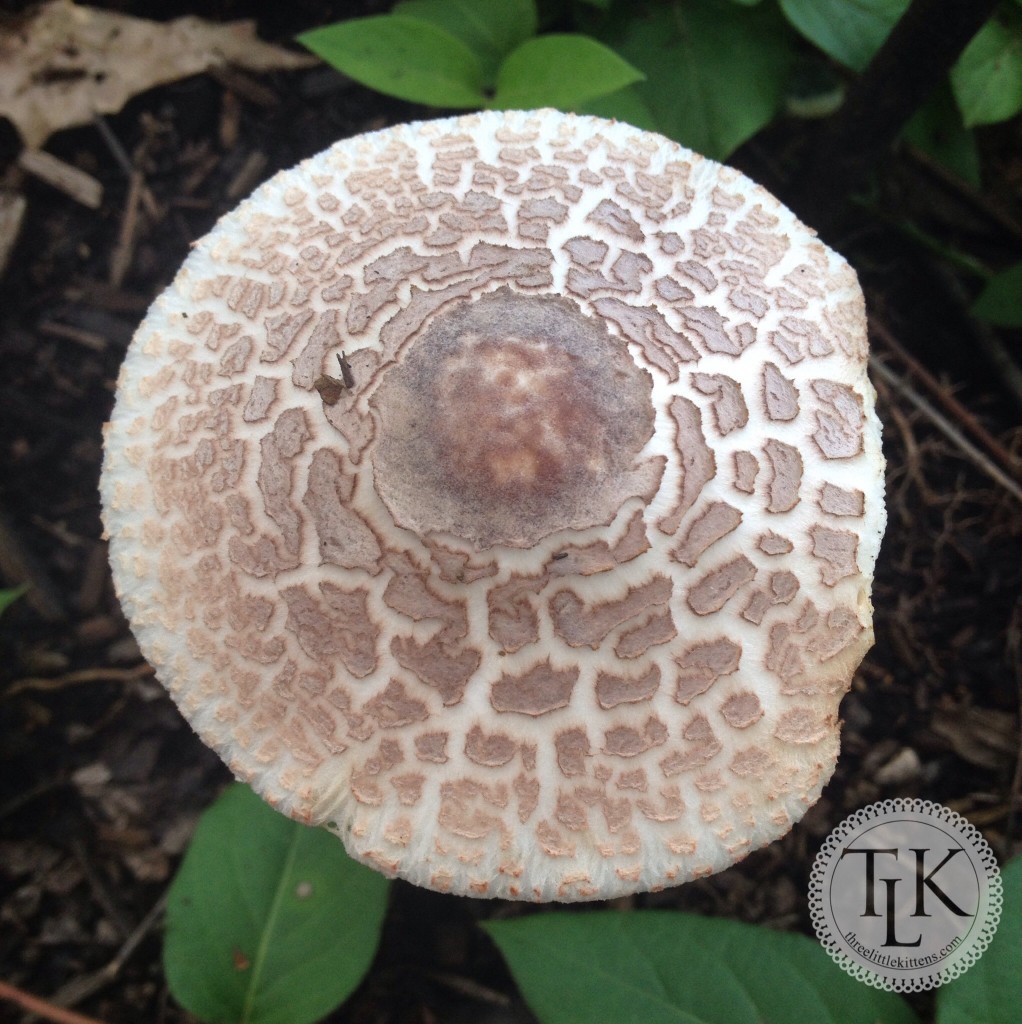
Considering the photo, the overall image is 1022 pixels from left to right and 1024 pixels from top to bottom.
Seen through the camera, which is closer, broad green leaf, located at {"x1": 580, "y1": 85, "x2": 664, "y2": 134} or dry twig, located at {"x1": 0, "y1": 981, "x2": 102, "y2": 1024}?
dry twig, located at {"x1": 0, "y1": 981, "x2": 102, "y2": 1024}

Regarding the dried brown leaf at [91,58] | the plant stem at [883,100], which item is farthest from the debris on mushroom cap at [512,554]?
the dried brown leaf at [91,58]

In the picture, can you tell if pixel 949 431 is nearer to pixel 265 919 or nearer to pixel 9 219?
pixel 265 919

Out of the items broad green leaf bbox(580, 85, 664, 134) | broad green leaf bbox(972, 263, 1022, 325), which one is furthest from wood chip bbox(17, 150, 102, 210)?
broad green leaf bbox(972, 263, 1022, 325)

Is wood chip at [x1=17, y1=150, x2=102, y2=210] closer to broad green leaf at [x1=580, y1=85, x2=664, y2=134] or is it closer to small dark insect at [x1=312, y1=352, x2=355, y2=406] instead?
broad green leaf at [x1=580, y1=85, x2=664, y2=134]

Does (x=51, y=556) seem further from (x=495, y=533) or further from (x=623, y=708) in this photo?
(x=623, y=708)

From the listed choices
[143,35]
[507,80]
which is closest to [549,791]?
[507,80]

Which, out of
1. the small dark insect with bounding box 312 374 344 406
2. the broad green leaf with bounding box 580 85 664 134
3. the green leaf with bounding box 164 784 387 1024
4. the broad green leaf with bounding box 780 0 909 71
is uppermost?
the broad green leaf with bounding box 780 0 909 71

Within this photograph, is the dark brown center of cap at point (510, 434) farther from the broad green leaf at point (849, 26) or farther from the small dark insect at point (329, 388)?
the broad green leaf at point (849, 26)
